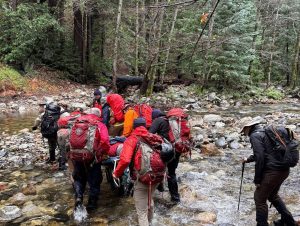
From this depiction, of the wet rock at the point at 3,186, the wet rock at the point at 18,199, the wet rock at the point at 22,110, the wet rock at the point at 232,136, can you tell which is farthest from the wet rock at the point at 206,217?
the wet rock at the point at 22,110

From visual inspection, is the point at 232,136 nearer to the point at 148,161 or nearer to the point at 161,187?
the point at 161,187

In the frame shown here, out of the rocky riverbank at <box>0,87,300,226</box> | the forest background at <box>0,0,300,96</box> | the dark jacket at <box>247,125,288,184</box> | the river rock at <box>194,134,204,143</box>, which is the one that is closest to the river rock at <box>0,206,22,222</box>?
the rocky riverbank at <box>0,87,300,226</box>

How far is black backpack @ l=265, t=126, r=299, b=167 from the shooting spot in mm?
4863

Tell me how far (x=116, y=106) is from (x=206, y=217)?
9.93 ft

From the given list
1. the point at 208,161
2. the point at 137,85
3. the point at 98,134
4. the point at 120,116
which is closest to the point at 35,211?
the point at 98,134

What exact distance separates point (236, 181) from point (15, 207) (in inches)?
178

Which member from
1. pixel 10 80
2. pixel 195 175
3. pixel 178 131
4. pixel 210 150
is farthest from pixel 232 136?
pixel 10 80

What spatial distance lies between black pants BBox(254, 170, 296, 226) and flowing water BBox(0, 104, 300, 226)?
0.77m

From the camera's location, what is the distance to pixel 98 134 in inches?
236

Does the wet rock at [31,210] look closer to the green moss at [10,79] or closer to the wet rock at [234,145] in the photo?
the wet rock at [234,145]

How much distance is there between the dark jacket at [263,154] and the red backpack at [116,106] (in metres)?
3.67

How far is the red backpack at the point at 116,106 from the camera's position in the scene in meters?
8.05

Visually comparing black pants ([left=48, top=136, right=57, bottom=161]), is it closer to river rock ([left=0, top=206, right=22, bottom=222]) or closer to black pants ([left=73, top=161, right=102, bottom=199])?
river rock ([left=0, top=206, right=22, bottom=222])

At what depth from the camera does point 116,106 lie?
805 cm
